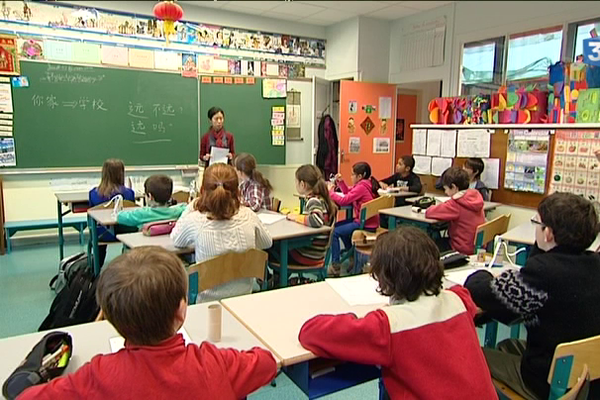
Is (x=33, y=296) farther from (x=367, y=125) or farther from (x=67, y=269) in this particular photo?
(x=367, y=125)

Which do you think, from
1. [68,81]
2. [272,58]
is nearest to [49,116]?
[68,81]

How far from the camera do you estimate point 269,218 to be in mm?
3568

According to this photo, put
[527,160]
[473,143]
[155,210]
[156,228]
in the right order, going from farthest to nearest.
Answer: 1. [473,143]
2. [527,160]
3. [155,210]
4. [156,228]

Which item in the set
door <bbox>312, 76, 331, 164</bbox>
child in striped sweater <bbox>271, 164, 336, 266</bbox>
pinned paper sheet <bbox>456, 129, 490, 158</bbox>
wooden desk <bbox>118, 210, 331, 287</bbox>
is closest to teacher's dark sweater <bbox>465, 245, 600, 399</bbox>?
wooden desk <bbox>118, 210, 331, 287</bbox>

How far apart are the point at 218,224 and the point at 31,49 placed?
164 inches

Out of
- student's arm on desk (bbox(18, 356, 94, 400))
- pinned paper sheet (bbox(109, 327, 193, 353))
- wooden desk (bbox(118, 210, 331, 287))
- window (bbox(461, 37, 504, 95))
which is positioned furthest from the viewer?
window (bbox(461, 37, 504, 95))

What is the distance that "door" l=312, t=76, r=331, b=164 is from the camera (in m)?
7.14

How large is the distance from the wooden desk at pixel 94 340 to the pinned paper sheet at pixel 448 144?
4487 millimetres

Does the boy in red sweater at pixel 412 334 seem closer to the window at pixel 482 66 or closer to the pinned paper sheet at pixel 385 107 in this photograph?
the window at pixel 482 66

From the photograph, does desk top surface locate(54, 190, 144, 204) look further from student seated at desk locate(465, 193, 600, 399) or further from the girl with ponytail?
student seated at desk locate(465, 193, 600, 399)

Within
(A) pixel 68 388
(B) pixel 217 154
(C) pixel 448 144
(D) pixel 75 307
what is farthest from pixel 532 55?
(A) pixel 68 388

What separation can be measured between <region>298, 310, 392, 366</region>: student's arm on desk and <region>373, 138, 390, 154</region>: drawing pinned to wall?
589 cm

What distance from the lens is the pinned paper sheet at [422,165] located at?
19.2 feet

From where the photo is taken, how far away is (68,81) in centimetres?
538
